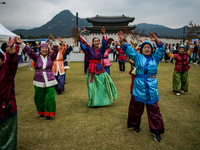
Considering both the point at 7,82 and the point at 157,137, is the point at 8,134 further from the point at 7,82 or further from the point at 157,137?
the point at 157,137

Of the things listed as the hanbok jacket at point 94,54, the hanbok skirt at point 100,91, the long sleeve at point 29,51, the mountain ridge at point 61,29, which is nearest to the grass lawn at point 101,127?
the hanbok skirt at point 100,91

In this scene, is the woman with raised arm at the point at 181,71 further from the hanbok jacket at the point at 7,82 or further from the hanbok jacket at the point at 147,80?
the hanbok jacket at the point at 7,82

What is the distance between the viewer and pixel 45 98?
3.96 m

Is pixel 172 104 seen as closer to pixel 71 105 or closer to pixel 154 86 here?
→ pixel 154 86

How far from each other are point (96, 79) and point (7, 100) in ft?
9.13

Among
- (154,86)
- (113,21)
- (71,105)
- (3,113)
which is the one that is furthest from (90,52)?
(113,21)

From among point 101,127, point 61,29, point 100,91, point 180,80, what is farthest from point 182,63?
point 61,29

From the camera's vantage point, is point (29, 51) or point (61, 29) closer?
point (29, 51)

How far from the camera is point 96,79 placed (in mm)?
4867

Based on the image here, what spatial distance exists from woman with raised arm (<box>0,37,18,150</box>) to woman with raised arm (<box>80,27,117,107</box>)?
8.51ft

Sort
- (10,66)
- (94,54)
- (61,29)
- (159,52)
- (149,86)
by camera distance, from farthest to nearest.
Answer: (61,29), (94,54), (159,52), (149,86), (10,66)

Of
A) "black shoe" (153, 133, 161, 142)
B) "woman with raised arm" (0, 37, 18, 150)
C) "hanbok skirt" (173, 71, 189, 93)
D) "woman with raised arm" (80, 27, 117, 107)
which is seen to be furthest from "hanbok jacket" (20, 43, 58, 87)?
"hanbok skirt" (173, 71, 189, 93)

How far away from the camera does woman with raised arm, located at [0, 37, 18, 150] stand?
7.55ft

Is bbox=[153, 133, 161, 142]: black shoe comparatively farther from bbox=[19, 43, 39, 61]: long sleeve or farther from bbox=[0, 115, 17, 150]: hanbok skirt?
bbox=[19, 43, 39, 61]: long sleeve
